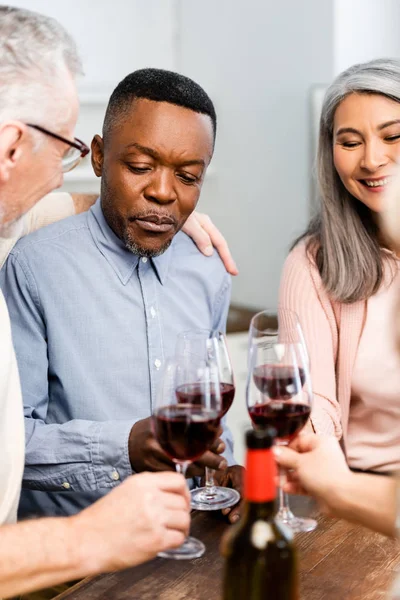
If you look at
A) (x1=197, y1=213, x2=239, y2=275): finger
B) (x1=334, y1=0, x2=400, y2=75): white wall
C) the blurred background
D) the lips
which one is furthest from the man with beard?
(x1=334, y1=0, x2=400, y2=75): white wall

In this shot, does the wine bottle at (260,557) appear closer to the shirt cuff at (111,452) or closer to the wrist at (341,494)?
the wrist at (341,494)

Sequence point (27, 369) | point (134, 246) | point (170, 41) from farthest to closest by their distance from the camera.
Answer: point (170, 41) → point (134, 246) → point (27, 369)

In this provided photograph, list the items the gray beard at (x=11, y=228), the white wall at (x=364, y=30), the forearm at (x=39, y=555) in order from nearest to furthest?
the forearm at (x=39, y=555) < the gray beard at (x=11, y=228) < the white wall at (x=364, y=30)

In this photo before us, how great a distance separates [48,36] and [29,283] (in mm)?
568

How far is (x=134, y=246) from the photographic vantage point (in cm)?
160

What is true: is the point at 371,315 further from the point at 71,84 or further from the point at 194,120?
the point at 71,84

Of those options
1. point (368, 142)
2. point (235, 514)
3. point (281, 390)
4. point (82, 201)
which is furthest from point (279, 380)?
point (82, 201)

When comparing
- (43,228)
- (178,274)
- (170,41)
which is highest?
(170,41)

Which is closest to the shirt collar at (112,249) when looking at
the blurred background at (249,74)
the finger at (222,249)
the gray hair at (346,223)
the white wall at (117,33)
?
the finger at (222,249)

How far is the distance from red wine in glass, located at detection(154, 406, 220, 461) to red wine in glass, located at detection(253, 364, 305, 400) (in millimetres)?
118

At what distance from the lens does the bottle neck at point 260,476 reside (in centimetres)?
67

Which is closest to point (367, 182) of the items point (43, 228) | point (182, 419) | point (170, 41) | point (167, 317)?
point (167, 317)

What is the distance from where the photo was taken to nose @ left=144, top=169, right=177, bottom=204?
154 centimetres

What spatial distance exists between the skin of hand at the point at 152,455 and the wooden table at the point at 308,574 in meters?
0.10
